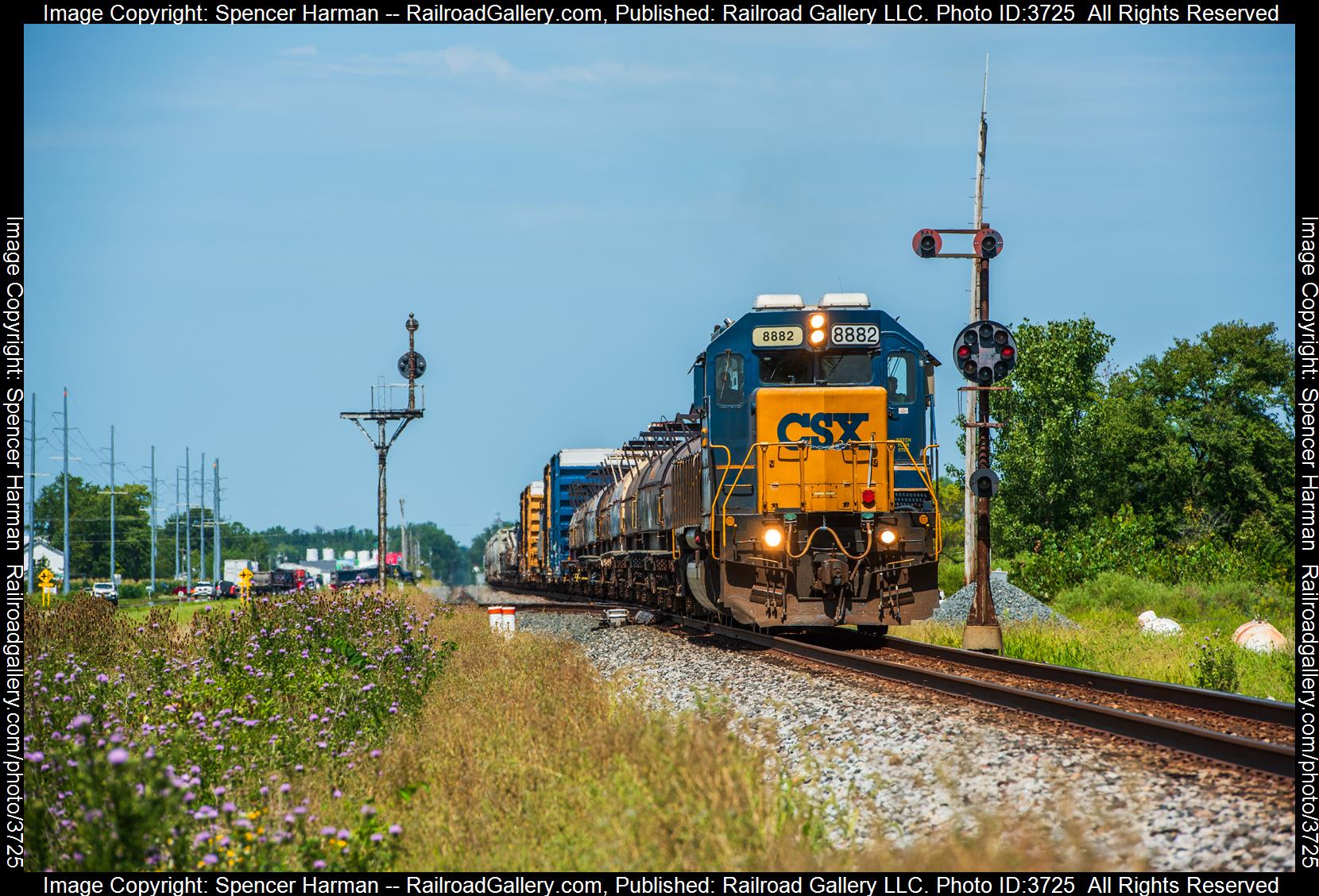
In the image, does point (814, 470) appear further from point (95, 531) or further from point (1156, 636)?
point (95, 531)

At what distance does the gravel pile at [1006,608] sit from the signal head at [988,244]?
680 cm

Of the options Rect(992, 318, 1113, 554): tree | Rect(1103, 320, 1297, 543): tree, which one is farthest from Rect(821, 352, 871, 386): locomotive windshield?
Rect(1103, 320, 1297, 543): tree

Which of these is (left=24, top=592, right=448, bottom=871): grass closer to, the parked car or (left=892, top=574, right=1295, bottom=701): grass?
the parked car

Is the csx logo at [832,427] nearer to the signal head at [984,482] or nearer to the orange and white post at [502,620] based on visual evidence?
the signal head at [984,482]

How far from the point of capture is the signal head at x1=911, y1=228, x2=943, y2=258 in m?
18.2

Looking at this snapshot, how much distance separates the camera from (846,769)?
7836 mm

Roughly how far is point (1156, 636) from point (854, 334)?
6.11 m

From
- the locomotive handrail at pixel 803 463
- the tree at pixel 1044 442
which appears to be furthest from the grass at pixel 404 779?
the tree at pixel 1044 442

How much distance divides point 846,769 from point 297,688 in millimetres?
4500

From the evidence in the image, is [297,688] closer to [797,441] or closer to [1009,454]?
[797,441]

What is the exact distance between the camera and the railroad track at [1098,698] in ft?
25.3

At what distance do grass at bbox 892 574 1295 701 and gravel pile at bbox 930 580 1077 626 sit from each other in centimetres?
69
